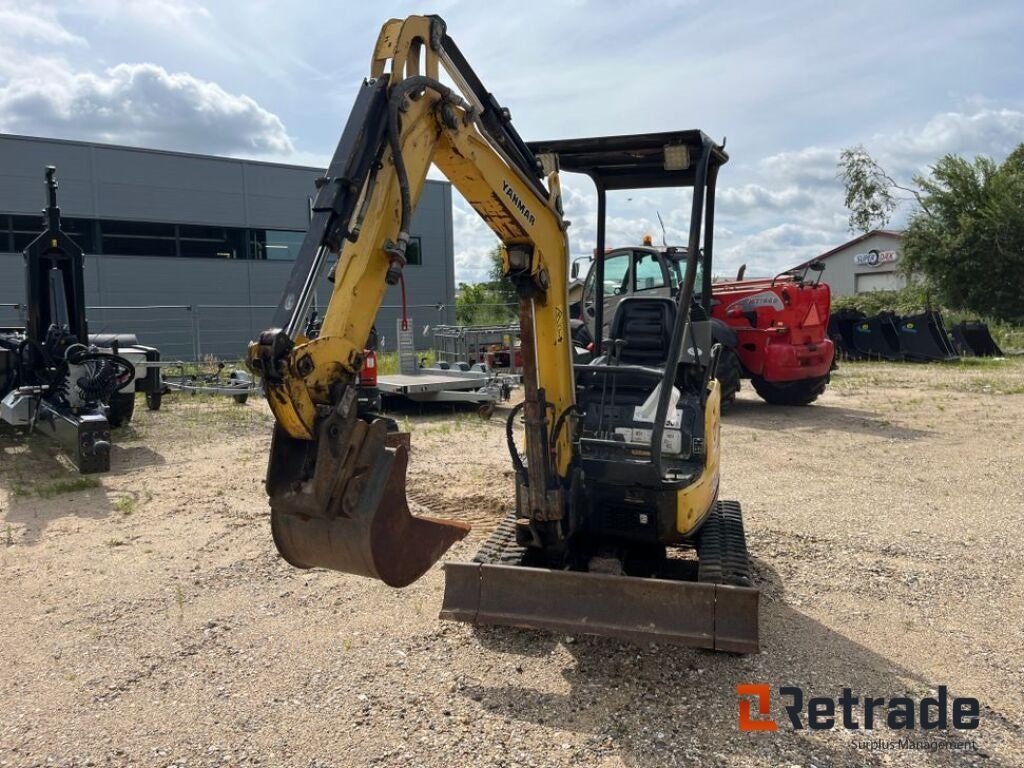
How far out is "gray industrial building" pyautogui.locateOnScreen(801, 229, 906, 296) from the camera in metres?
50.2

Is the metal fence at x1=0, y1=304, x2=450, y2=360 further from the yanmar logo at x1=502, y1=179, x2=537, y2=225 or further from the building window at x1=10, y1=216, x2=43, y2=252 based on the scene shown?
the yanmar logo at x1=502, y1=179, x2=537, y2=225

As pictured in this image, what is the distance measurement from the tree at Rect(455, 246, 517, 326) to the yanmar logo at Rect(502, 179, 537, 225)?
21164 millimetres

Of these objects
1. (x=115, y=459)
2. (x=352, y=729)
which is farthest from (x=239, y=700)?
(x=115, y=459)

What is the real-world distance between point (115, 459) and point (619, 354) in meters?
6.12

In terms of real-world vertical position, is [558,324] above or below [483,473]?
above

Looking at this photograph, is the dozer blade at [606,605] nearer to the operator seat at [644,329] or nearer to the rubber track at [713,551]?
the rubber track at [713,551]

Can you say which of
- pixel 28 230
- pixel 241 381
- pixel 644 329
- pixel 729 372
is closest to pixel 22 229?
pixel 28 230

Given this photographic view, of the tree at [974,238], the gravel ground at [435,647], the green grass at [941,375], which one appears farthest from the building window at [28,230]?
the tree at [974,238]

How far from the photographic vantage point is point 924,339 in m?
20.1

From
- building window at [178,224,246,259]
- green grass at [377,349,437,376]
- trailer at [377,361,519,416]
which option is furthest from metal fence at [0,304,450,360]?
trailer at [377,361,519,416]

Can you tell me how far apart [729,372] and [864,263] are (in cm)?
4498

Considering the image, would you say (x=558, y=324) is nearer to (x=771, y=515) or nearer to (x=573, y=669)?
(x=573, y=669)

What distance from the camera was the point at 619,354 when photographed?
18.8 ft

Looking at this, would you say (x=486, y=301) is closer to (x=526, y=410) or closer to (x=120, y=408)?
(x=120, y=408)
